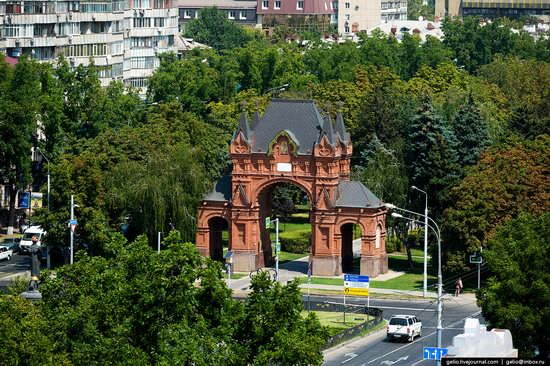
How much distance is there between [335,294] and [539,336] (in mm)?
34091

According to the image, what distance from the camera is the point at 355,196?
141500 millimetres

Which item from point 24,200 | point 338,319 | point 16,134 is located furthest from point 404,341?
point 24,200

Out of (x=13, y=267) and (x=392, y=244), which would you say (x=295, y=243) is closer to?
(x=392, y=244)

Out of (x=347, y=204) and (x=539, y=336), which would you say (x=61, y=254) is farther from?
(x=539, y=336)

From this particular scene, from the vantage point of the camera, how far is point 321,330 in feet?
304

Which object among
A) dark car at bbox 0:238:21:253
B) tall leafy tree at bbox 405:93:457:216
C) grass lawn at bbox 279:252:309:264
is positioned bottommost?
grass lawn at bbox 279:252:309:264

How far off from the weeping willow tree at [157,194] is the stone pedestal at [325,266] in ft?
29.7

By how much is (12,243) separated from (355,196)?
2693 centimetres

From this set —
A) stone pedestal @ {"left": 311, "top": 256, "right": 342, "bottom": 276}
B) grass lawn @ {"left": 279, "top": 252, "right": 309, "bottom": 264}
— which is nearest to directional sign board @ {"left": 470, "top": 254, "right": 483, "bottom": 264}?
stone pedestal @ {"left": 311, "top": 256, "right": 342, "bottom": 276}

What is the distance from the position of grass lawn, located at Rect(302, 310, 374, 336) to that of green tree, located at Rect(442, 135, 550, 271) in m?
11.3

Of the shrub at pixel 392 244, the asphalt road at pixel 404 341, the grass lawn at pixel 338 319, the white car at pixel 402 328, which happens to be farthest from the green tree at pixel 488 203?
the white car at pixel 402 328

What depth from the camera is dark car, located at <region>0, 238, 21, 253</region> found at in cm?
15062

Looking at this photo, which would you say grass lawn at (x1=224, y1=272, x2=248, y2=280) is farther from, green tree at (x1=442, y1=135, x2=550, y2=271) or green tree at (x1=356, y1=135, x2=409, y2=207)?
green tree at (x1=442, y1=135, x2=550, y2=271)

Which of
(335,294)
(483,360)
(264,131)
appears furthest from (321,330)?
(264,131)
